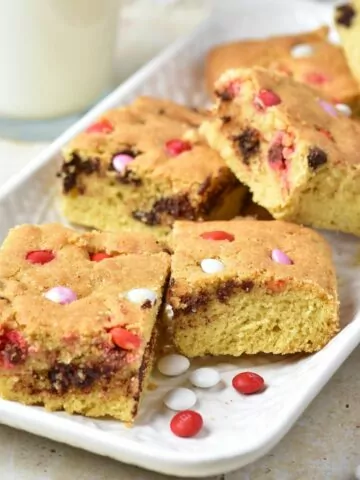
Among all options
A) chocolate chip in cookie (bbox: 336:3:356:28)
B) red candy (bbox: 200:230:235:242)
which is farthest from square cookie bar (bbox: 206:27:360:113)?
red candy (bbox: 200:230:235:242)

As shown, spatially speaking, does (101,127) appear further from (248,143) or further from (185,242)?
(185,242)

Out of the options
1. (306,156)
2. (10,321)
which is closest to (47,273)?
(10,321)

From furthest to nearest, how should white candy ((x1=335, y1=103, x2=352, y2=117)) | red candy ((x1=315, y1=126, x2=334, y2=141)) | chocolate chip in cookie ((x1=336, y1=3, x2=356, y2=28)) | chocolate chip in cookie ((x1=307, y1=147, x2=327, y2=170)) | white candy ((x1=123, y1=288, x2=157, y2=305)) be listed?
chocolate chip in cookie ((x1=336, y1=3, x2=356, y2=28)) < white candy ((x1=335, y1=103, x2=352, y2=117)) < red candy ((x1=315, y1=126, x2=334, y2=141)) < chocolate chip in cookie ((x1=307, y1=147, x2=327, y2=170)) < white candy ((x1=123, y1=288, x2=157, y2=305))

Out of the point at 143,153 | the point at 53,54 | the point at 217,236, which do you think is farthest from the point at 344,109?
the point at 53,54

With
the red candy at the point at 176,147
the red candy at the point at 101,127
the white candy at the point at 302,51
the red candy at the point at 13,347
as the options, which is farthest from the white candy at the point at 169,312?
the white candy at the point at 302,51

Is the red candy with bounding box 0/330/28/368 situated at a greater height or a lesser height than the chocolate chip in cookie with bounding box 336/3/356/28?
lesser

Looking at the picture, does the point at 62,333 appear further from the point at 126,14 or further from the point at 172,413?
the point at 126,14

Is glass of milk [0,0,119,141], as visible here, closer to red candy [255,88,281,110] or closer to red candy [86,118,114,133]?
red candy [86,118,114,133]
